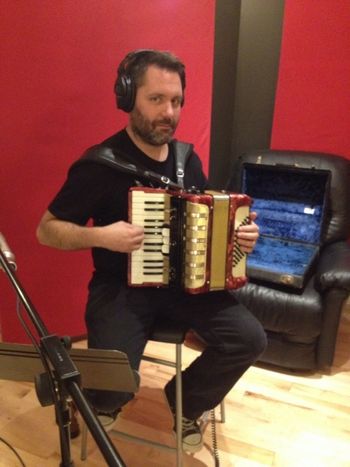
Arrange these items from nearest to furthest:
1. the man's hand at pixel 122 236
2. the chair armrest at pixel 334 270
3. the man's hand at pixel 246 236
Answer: the man's hand at pixel 122 236 → the man's hand at pixel 246 236 → the chair armrest at pixel 334 270

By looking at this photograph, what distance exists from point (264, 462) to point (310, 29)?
223 centimetres

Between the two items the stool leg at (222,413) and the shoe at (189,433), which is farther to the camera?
the stool leg at (222,413)

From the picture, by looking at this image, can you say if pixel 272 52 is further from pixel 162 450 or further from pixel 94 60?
pixel 162 450

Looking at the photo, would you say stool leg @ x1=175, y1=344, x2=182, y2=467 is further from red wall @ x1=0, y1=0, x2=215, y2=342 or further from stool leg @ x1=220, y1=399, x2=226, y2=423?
red wall @ x1=0, y1=0, x2=215, y2=342

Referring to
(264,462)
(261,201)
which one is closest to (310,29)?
(261,201)

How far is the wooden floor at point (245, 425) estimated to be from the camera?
153cm

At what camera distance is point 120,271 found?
1.42m

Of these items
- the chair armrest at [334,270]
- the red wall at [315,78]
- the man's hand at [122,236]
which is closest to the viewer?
the man's hand at [122,236]

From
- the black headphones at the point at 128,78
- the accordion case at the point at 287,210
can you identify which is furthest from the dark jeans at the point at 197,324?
the accordion case at the point at 287,210

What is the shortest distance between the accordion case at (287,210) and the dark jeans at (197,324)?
75 centimetres

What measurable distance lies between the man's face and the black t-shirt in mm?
78

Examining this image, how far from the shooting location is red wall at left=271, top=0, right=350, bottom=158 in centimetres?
240

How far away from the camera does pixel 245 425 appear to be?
1.69m

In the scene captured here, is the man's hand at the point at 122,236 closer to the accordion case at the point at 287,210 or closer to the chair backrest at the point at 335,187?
the accordion case at the point at 287,210
